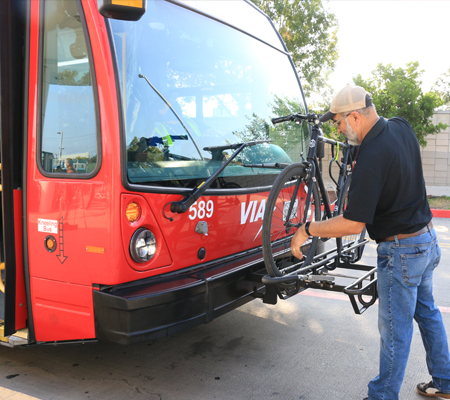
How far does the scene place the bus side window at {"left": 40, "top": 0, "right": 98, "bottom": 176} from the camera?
8.44 ft

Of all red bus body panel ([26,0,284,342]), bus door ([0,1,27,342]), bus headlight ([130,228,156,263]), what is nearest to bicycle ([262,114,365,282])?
red bus body panel ([26,0,284,342])

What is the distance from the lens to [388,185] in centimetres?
232

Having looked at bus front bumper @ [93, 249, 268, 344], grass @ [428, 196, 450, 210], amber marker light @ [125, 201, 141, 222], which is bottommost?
grass @ [428, 196, 450, 210]

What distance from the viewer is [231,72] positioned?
3.51 m

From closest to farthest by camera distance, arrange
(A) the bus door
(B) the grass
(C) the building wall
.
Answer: (A) the bus door < (B) the grass < (C) the building wall

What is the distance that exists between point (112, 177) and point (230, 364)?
175 centimetres

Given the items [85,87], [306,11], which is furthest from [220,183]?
[306,11]

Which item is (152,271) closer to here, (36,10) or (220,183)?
(220,183)

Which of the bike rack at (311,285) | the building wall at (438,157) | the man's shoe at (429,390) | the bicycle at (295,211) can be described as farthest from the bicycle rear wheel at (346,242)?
the building wall at (438,157)

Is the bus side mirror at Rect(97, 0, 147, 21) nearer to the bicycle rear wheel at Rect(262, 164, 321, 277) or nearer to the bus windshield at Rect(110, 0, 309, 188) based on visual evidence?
the bus windshield at Rect(110, 0, 309, 188)

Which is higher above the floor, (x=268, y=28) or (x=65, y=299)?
(x=268, y=28)

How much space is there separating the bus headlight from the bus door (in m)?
0.85

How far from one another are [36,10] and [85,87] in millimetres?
630

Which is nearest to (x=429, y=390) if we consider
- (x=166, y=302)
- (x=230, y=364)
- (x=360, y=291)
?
(x=360, y=291)
